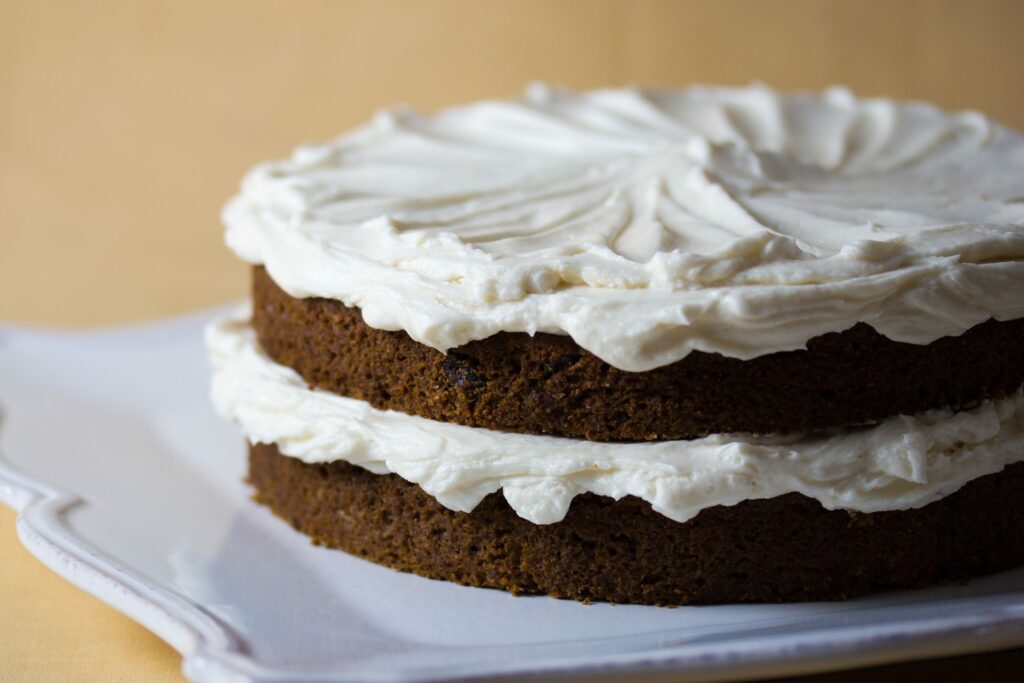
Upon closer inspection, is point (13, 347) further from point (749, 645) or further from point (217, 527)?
point (749, 645)

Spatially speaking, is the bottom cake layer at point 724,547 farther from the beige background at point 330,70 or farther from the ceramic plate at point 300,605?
the beige background at point 330,70

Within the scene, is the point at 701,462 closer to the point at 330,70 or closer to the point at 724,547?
the point at 724,547

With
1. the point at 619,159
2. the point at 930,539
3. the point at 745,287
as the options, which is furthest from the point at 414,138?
the point at 930,539

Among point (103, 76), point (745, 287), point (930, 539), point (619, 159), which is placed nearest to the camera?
point (745, 287)

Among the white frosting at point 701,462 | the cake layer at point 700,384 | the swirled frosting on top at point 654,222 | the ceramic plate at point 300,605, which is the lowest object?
the ceramic plate at point 300,605

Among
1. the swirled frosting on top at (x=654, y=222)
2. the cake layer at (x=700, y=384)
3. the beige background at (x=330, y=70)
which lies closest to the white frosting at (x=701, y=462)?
the cake layer at (x=700, y=384)

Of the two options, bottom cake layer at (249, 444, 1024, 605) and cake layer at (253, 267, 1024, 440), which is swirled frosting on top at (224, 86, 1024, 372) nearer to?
cake layer at (253, 267, 1024, 440)

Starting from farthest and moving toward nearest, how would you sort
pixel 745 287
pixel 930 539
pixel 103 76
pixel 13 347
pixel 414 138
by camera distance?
pixel 103 76 → pixel 13 347 → pixel 414 138 → pixel 930 539 → pixel 745 287
